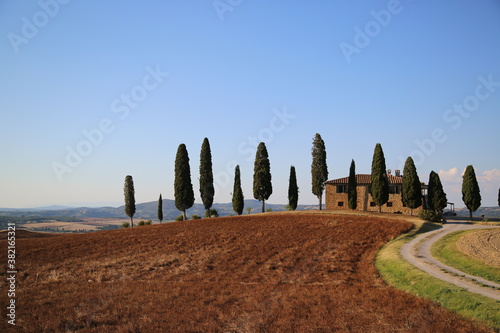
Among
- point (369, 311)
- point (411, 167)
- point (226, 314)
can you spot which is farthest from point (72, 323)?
point (411, 167)

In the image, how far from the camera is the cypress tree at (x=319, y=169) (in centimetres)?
6272

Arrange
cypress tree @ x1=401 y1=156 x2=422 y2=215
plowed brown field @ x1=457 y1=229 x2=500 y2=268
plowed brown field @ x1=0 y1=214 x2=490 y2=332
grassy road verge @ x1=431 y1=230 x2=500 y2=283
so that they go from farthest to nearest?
1. cypress tree @ x1=401 y1=156 x2=422 y2=215
2. plowed brown field @ x1=457 y1=229 x2=500 y2=268
3. grassy road verge @ x1=431 y1=230 x2=500 y2=283
4. plowed brown field @ x1=0 y1=214 x2=490 y2=332

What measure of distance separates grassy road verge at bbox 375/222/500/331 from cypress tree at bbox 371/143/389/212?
2923 cm

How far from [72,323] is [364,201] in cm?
5743

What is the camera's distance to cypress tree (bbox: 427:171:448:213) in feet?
189

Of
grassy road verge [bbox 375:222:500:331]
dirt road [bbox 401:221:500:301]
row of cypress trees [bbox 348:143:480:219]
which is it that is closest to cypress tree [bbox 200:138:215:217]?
row of cypress trees [bbox 348:143:480:219]

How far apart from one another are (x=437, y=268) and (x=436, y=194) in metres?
42.5

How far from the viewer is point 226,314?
1541 centimetres

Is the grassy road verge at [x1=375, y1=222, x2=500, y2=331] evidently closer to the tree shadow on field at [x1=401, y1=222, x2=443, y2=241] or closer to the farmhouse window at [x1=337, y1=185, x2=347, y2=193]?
the tree shadow on field at [x1=401, y1=222, x2=443, y2=241]

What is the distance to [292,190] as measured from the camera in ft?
209

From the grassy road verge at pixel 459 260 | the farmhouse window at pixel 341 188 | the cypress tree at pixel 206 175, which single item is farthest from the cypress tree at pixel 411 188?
the cypress tree at pixel 206 175

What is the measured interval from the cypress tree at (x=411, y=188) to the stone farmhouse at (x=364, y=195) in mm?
5427

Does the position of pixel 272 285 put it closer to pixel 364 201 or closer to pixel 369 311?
pixel 369 311

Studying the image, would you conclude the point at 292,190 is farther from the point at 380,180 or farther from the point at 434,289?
the point at 434,289
